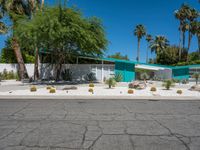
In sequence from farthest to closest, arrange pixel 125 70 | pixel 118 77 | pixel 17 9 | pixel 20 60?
pixel 125 70 < pixel 20 60 < pixel 118 77 < pixel 17 9

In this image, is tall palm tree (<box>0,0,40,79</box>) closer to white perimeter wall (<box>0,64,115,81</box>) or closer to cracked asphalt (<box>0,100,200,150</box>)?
white perimeter wall (<box>0,64,115,81</box>)

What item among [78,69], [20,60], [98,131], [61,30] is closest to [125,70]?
[78,69]

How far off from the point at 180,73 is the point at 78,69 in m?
16.6

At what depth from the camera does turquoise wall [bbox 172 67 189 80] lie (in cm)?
3062

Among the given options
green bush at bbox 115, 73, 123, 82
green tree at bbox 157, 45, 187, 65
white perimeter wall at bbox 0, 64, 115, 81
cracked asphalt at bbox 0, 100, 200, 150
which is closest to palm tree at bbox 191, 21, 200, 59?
green tree at bbox 157, 45, 187, 65

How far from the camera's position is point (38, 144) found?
450 cm

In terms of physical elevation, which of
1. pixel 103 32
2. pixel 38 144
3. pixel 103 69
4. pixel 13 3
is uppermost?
pixel 13 3

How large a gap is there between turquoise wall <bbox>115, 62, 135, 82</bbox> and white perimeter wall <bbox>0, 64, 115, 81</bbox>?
0.77 m

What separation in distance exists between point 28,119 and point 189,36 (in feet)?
144

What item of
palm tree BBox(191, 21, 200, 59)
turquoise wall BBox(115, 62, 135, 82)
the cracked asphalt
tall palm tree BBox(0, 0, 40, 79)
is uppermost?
palm tree BBox(191, 21, 200, 59)

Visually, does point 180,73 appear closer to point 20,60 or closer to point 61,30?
point 61,30

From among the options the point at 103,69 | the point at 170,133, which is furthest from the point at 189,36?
the point at 170,133

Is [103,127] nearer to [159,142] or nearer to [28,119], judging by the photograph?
[159,142]

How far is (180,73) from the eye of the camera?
1248 inches
